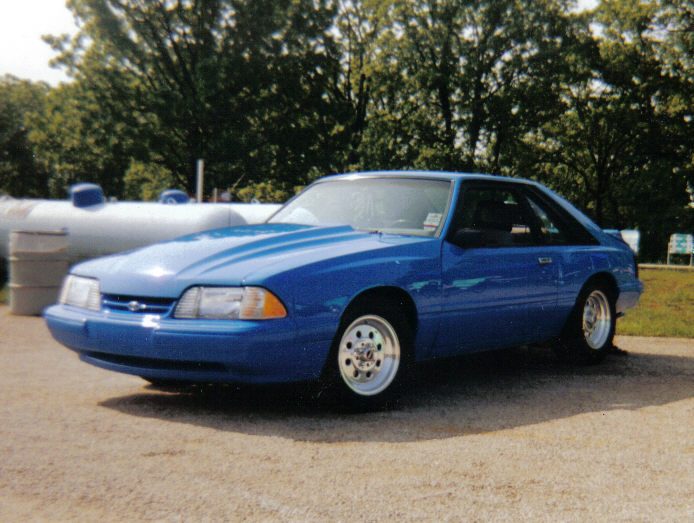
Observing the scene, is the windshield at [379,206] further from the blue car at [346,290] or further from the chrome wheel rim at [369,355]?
the chrome wheel rim at [369,355]

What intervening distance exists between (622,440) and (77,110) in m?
34.3

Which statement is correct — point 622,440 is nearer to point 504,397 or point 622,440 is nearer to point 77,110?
point 504,397

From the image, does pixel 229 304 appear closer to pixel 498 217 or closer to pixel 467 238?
pixel 467 238

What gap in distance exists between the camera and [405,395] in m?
5.73

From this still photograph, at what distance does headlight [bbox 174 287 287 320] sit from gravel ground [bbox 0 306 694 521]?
61 centimetres

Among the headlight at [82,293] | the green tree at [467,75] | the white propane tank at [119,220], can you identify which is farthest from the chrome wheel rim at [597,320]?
the green tree at [467,75]

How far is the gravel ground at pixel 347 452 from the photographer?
3348 mm

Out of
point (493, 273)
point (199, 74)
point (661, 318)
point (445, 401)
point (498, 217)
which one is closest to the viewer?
point (445, 401)

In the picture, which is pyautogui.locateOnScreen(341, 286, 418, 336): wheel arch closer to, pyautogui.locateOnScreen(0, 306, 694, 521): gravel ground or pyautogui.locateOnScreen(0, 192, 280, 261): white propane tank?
pyautogui.locateOnScreen(0, 306, 694, 521): gravel ground

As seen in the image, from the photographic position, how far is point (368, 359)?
511 cm

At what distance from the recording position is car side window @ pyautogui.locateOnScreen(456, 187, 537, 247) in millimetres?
5992

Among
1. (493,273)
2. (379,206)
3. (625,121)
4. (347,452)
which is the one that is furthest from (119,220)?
(625,121)

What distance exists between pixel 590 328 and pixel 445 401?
7.01 feet

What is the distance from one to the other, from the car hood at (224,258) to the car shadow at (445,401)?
774 millimetres
